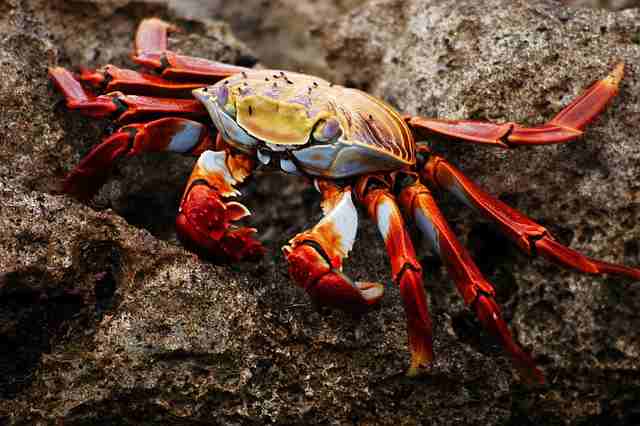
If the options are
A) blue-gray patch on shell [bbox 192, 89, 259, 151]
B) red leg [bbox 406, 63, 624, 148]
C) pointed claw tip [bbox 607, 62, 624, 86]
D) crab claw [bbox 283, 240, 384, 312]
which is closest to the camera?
crab claw [bbox 283, 240, 384, 312]

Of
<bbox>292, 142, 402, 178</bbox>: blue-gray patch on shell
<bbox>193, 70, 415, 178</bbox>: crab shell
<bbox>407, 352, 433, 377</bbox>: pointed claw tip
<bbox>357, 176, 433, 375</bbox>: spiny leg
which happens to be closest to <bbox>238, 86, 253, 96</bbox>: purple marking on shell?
<bbox>193, 70, 415, 178</bbox>: crab shell

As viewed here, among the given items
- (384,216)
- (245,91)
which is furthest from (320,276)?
(245,91)

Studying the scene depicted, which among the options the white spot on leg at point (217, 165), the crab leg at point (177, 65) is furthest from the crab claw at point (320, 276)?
the crab leg at point (177, 65)

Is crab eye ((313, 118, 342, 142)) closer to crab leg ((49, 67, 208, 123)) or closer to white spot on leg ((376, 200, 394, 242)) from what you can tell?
white spot on leg ((376, 200, 394, 242))

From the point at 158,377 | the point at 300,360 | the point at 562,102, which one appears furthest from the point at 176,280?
the point at 562,102

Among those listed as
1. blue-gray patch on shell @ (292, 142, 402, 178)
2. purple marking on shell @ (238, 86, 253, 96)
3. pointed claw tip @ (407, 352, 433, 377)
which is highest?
purple marking on shell @ (238, 86, 253, 96)

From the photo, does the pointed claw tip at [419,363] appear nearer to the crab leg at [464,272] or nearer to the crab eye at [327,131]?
the crab leg at [464,272]
